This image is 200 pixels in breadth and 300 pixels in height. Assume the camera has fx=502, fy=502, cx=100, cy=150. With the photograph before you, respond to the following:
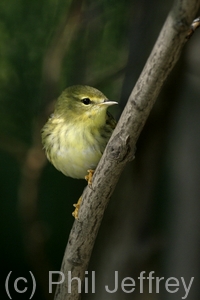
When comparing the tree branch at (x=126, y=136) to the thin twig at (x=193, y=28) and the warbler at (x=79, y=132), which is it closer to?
the thin twig at (x=193, y=28)

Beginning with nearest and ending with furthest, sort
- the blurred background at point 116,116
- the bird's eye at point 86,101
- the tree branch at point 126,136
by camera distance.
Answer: the tree branch at point 126,136, the bird's eye at point 86,101, the blurred background at point 116,116

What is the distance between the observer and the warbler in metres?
1.74

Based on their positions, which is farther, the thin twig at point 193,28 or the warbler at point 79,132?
the warbler at point 79,132

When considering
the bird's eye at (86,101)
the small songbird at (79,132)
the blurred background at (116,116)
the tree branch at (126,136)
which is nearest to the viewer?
the tree branch at (126,136)

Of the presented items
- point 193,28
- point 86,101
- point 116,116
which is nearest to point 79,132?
point 86,101

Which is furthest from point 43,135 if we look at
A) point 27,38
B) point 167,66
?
point 167,66

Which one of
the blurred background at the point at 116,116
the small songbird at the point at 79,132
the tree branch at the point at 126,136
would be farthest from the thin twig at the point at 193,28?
the blurred background at the point at 116,116

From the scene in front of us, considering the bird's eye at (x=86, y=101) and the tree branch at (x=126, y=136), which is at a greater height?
the bird's eye at (x=86, y=101)

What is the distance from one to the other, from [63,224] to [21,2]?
104 cm

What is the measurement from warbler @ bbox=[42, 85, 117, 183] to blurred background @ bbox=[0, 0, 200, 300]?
30 cm

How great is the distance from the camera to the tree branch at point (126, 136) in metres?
0.84

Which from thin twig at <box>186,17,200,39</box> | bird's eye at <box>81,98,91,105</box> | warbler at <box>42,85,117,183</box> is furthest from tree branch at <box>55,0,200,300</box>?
bird's eye at <box>81,98,91,105</box>

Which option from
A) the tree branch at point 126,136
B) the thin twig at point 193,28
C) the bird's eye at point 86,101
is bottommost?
the tree branch at point 126,136

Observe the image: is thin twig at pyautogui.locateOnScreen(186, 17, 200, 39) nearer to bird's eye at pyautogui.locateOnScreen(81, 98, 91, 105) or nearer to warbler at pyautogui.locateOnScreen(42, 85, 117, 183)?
warbler at pyautogui.locateOnScreen(42, 85, 117, 183)
